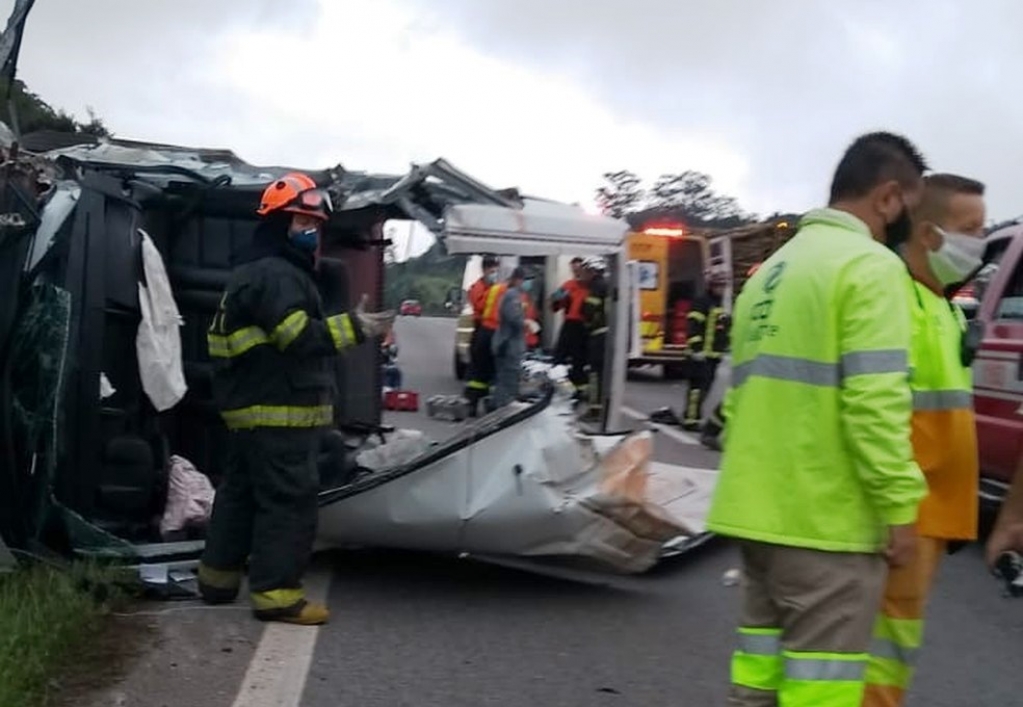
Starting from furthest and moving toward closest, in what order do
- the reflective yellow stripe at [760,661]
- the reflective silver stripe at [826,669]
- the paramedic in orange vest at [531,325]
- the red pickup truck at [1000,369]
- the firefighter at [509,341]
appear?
the paramedic in orange vest at [531,325]
the firefighter at [509,341]
the red pickup truck at [1000,369]
the reflective yellow stripe at [760,661]
the reflective silver stripe at [826,669]

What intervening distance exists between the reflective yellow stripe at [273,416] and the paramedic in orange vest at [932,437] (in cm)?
281

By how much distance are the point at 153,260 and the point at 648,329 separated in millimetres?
16079

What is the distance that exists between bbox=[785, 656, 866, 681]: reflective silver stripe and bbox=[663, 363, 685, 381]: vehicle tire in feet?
62.4

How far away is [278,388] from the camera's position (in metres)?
6.33

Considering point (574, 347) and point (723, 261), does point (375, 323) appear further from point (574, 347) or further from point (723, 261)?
point (723, 261)

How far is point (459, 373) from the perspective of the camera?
75.4 ft

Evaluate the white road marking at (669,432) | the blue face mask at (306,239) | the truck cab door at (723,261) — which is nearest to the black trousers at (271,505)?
the blue face mask at (306,239)

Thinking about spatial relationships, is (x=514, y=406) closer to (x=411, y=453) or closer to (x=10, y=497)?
(x=411, y=453)

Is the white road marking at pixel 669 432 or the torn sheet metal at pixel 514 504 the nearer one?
the torn sheet metal at pixel 514 504

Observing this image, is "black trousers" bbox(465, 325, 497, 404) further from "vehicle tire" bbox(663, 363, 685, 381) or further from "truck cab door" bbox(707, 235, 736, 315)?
"vehicle tire" bbox(663, 363, 685, 381)

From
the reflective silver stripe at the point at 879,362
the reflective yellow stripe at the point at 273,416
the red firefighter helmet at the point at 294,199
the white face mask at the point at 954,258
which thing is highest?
the red firefighter helmet at the point at 294,199

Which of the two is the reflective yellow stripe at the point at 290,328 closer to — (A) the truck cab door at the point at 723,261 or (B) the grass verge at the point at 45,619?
(B) the grass verge at the point at 45,619

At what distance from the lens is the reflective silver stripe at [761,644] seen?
3992 mm

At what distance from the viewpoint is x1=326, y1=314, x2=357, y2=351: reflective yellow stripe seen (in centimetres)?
630
